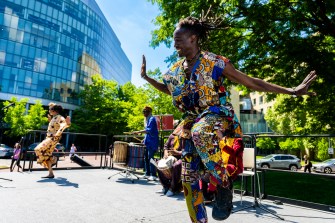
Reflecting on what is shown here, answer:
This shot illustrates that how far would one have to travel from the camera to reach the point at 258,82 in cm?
193

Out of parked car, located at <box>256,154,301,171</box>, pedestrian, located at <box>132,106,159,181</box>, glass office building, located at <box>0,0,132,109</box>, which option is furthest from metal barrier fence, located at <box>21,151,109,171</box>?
glass office building, located at <box>0,0,132,109</box>

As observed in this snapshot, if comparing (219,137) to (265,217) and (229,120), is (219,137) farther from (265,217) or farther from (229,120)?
(265,217)

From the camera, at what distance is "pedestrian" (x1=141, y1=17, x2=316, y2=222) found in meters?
1.83

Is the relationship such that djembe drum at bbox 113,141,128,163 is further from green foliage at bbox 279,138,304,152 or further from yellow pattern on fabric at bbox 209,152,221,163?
green foliage at bbox 279,138,304,152

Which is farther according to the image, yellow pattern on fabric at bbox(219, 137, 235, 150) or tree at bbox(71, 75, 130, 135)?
tree at bbox(71, 75, 130, 135)

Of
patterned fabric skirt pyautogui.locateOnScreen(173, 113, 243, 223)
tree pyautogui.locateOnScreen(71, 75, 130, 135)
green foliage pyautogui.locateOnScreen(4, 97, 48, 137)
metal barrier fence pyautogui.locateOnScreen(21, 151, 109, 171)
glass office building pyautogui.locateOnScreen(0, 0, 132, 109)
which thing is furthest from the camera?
tree pyautogui.locateOnScreen(71, 75, 130, 135)

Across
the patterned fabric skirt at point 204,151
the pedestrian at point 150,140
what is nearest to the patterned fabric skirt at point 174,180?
the pedestrian at point 150,140

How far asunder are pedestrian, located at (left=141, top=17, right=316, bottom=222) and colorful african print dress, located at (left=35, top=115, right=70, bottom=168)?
5241 mm

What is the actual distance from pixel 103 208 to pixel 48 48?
4753 cm

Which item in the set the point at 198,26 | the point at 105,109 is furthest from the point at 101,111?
the point at 198,26

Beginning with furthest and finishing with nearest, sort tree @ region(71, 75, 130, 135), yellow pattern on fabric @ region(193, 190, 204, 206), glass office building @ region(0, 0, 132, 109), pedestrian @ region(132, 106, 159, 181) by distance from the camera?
1. tree @ region(71, 75, 130, 135)
2. glass office building @ region(0, 0, 132, 109)
3. pedestrian @ region(132, 106, 159, 181)
4. yellow pattern on fabric @ region(193, 190, 204, 206)

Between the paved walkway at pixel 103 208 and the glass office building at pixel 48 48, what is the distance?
41.1 m

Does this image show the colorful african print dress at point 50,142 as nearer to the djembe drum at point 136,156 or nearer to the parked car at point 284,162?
the djembe drum at point 136,156

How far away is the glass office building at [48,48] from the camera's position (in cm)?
3959
